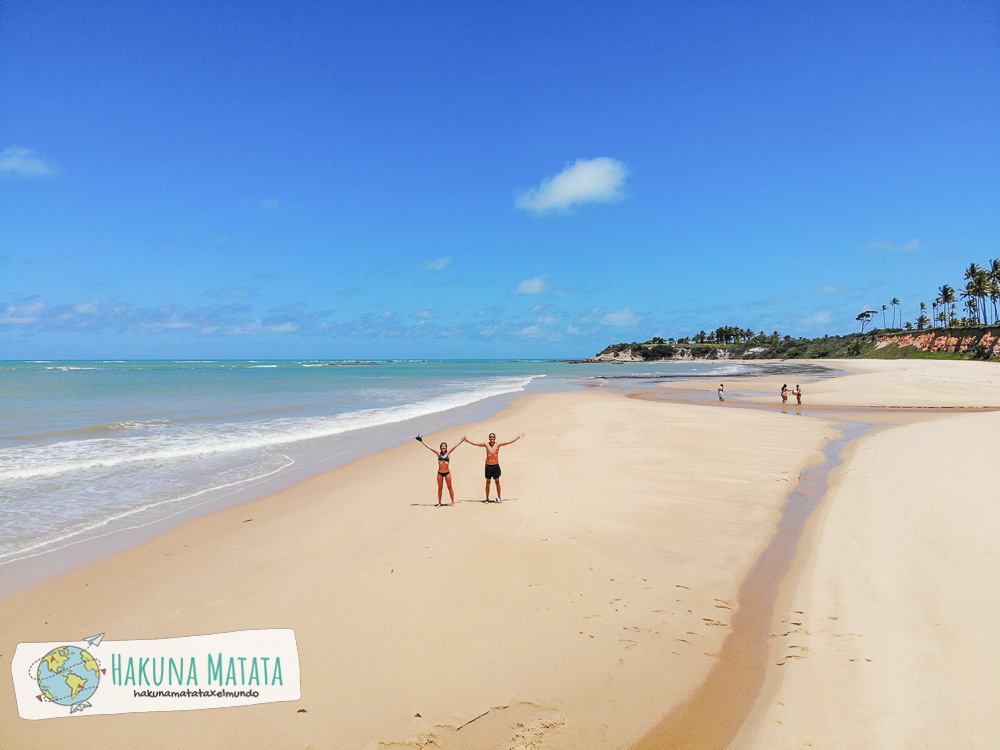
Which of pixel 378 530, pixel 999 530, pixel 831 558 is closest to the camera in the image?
pixel 831 558

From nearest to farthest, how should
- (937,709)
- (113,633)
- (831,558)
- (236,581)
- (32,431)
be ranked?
(937,709), (113,633), (236,581), (831,558), (32,431)

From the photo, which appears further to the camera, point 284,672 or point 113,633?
point 113,633

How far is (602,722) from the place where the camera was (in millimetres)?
4164

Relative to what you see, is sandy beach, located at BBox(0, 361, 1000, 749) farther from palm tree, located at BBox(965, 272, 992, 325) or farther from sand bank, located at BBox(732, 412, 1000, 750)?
palm tree, located at BBox(965, 272, 992, 325)

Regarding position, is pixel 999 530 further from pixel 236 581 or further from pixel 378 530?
pixel 236 581

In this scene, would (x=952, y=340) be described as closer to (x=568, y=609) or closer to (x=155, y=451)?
(x=568, y=609)

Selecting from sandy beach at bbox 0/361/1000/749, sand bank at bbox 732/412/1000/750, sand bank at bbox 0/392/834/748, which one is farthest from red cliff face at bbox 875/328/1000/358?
sand bank at bbox 0/392/834/748

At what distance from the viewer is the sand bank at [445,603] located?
418 cm

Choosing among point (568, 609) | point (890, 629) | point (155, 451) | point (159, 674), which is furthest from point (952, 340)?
point (159, 674)

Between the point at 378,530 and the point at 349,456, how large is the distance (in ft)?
26.1

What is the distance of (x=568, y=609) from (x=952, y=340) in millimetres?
114509

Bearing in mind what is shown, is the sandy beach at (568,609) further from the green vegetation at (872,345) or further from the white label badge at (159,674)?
the green vegetation at (872,345)

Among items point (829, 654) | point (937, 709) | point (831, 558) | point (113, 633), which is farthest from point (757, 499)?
point (113, 633)

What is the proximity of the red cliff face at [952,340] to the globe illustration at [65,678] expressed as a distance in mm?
102790
